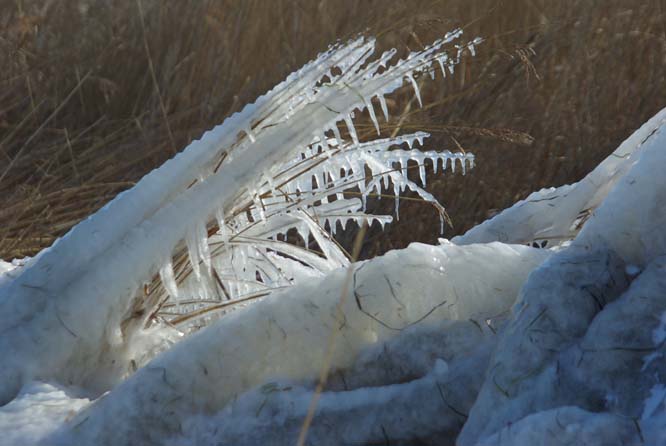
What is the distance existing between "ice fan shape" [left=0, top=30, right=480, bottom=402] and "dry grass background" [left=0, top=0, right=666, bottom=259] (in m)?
2.16

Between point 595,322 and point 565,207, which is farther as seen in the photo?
point 565,207

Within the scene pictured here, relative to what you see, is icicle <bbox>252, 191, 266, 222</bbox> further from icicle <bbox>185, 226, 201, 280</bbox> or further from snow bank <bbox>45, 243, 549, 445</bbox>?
snow bank <bbox>45, 243, 549, 445</bbox>

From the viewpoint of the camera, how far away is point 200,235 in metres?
1.09

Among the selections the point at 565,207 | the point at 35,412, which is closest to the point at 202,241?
the point at 35,412

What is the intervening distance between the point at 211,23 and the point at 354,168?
2421 millimetres

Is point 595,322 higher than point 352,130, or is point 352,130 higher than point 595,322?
point 352,130

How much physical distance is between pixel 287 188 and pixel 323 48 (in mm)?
2368

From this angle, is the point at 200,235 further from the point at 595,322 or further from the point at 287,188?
the point at 595,322

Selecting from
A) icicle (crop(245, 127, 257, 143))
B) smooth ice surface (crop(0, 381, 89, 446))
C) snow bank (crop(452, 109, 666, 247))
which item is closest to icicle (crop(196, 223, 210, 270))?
icicle (crop(245, 127, 257, 143))

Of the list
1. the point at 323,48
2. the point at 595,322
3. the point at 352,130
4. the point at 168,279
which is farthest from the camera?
the point at 323,48

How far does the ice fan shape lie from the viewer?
3.35 feet

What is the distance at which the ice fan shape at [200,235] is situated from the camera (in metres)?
1.02

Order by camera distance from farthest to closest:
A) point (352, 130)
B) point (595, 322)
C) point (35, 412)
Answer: point (352, 130) → point (35, 412) → point (595, 322)

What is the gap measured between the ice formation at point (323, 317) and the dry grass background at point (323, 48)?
87.3 inches
